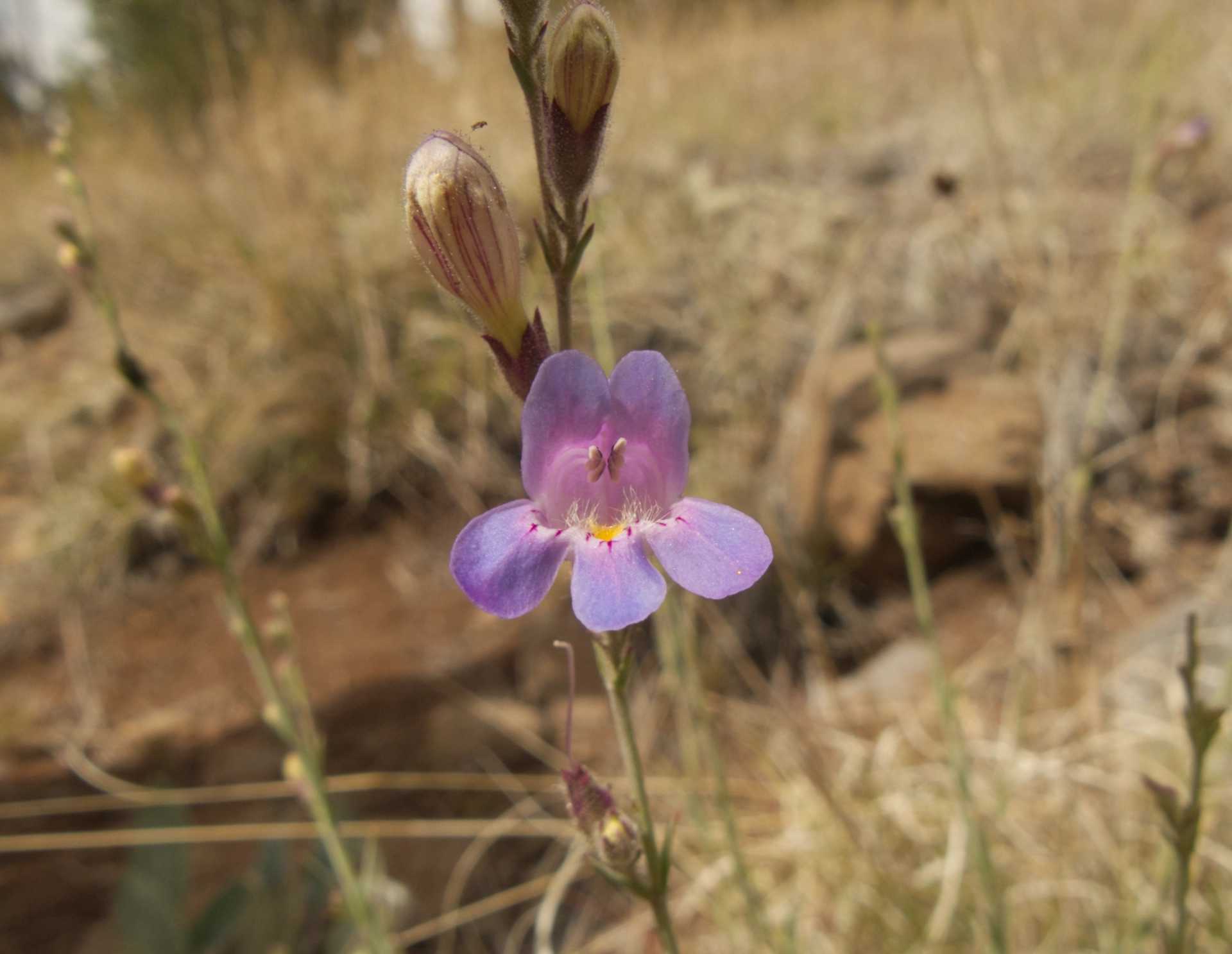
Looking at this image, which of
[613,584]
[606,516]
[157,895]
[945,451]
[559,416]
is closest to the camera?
[613,584]

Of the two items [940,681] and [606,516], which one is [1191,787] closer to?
[940,681]

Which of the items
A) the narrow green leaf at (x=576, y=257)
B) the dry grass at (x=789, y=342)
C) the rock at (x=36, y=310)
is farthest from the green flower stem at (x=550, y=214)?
the rock at (x=36, y=310)

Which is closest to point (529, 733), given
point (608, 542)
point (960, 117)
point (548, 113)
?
point (608, 542)

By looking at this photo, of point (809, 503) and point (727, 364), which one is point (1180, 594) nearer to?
point (809, 503)

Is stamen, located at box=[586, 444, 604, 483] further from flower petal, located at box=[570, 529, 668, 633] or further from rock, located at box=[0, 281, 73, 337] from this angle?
rock, located at box=[0, 281, 73, 337]

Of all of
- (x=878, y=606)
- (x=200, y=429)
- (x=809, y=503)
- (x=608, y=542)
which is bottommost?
(x=878, y=606)

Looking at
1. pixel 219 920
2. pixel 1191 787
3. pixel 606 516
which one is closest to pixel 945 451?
pixel 1191 787
